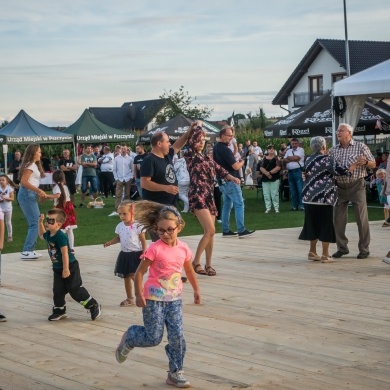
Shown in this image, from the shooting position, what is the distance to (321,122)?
26922 mm

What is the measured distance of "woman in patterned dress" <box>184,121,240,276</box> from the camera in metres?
11.7

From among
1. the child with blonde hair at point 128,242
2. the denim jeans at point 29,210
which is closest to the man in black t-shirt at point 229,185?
the denim jeans at point 29,210

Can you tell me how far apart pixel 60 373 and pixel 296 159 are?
1707 cm

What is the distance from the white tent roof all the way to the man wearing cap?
5.69 m

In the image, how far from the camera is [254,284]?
439 inches

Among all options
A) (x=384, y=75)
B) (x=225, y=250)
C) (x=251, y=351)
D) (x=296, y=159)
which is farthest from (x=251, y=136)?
(x=251, y=351)

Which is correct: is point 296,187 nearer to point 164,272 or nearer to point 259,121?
point 164,272

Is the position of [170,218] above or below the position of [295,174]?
below

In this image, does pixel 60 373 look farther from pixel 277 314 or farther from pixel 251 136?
pixel 251 136

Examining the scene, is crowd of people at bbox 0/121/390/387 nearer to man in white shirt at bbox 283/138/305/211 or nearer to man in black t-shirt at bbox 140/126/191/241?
man in black t-shirt at bbox 140/126/191/241

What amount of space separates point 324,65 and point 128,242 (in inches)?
2393

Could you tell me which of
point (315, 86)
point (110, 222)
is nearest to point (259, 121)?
point (315, 86)

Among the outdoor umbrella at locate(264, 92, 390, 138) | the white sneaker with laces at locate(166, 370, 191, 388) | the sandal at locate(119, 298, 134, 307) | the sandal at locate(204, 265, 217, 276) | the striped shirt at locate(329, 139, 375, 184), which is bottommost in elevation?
the white sneaker with laces at locate(166, 370, 191, 388)

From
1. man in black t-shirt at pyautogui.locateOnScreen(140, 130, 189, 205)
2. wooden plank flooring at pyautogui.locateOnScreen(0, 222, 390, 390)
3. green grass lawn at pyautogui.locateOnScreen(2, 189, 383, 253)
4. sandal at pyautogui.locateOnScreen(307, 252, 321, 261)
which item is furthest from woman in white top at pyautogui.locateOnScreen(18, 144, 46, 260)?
sandal at pyautogui.locateOnScreen(307, 252, 321, 261)
